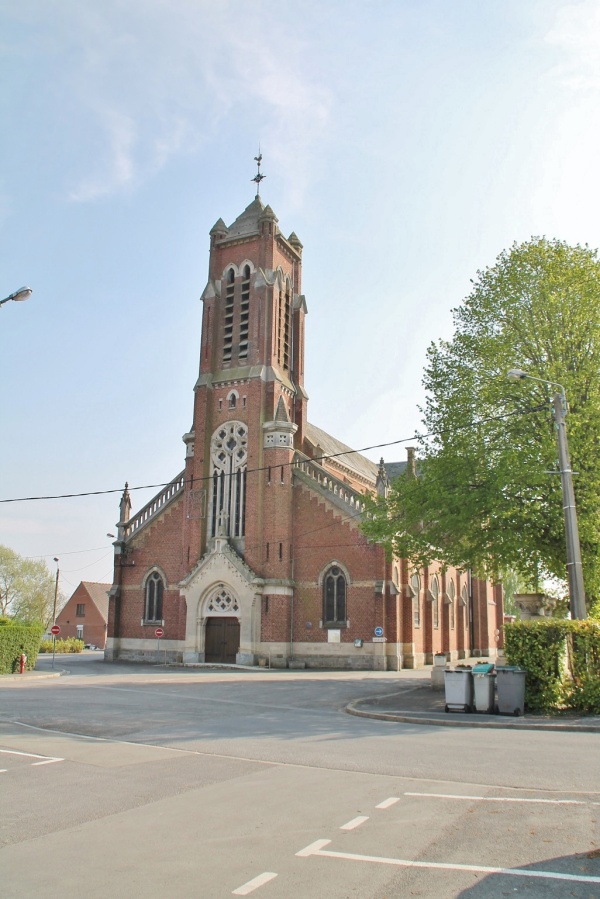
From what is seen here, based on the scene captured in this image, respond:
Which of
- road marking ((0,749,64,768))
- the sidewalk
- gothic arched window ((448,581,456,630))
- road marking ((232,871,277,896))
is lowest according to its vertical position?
the sidewalk

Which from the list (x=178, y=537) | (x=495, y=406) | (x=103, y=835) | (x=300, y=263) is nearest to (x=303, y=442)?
(x=178, y=537)

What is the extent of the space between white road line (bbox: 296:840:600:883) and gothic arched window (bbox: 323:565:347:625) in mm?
27668

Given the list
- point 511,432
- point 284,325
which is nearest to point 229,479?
point 284,325

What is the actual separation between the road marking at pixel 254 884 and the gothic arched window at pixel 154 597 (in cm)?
3339

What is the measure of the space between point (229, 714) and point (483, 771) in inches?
314

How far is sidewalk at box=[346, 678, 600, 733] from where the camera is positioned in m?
13.7

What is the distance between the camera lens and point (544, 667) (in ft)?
51.3

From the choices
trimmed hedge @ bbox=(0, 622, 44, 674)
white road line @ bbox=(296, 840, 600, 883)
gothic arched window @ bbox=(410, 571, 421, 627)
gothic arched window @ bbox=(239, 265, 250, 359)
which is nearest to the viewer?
white road line @ bbox=(296, 840, 600, 883)

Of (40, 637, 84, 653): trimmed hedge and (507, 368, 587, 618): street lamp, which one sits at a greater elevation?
(507, 368, 587, 618): street lamp

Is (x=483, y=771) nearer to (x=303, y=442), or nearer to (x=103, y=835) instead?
(x=103, y=835)

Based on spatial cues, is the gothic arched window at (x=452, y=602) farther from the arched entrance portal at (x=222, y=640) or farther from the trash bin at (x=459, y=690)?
the trash bin at (x=459, y=690)

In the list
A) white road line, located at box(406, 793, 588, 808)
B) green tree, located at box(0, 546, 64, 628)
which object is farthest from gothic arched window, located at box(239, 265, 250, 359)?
green tree, located at box(0, 546, 64, 628)

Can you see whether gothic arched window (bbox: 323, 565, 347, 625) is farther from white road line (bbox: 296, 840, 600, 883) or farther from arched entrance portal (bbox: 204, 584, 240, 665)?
white road line (bbox: 296, 840, 600, 883)

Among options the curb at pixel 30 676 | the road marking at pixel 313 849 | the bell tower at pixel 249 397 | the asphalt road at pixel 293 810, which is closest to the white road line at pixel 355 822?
the asphalt road at pixel 293 810
